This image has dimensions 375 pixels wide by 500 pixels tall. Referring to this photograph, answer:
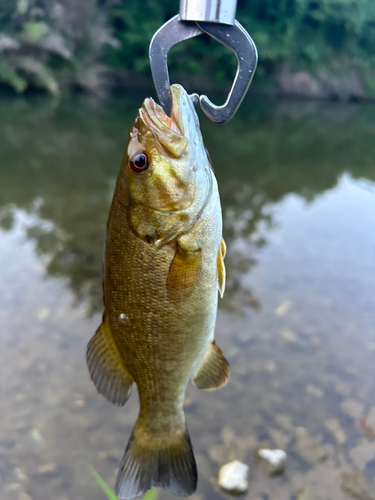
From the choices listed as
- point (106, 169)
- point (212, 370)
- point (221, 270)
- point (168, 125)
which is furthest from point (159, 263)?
point (106, 169)

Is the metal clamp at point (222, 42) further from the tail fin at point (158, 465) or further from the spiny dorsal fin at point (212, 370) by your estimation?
the tail fin at point (158, 465)

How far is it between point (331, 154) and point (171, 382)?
13.2 m

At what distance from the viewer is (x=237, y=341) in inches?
176

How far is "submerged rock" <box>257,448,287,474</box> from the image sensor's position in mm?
3201

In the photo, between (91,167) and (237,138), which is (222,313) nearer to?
(91,167)

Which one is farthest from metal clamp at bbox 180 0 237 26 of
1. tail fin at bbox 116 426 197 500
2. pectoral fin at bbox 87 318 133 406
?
tail fin at bbox 116 426 197 500

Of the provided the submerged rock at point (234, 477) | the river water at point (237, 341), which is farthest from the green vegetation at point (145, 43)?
the submerged rock at point (234, 477)

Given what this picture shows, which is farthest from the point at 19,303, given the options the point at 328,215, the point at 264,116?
the point at 264,116

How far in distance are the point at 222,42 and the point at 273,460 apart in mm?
3085

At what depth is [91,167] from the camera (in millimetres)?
10180

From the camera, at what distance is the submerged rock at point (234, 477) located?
3.06 metres

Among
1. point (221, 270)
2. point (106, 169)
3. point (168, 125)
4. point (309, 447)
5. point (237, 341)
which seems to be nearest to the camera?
point (168, 125)

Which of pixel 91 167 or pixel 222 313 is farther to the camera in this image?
pixel 91 167

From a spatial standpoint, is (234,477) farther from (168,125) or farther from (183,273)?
(168,125)
